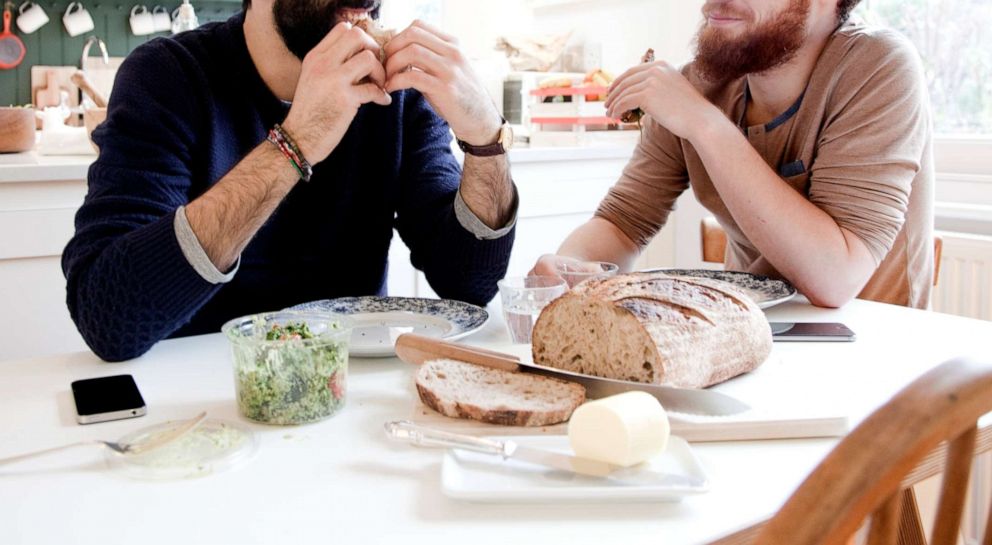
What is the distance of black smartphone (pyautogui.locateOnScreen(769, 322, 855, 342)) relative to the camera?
1.11 m

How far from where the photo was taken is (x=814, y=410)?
0.84 m

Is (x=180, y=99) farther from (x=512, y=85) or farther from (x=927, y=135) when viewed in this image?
(x=512, y=85)

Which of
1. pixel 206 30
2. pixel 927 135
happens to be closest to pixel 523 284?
pixel 206 30

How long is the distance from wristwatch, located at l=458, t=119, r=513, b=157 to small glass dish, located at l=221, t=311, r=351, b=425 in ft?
1.95

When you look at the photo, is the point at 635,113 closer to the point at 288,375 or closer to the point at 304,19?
the point at 304,19

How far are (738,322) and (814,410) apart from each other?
143 millimetres

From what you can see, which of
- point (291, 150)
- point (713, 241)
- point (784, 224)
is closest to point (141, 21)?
point (713, 241)

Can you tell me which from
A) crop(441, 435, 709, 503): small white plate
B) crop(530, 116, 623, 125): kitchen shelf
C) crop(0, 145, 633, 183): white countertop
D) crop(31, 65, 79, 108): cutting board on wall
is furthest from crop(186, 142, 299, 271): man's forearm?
crop(31, 65, 79, 108): cutting board on wall

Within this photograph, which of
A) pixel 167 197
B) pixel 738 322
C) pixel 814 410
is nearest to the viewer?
pixel 814 410

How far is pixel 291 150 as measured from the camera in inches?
47.2

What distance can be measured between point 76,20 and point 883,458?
166 inches

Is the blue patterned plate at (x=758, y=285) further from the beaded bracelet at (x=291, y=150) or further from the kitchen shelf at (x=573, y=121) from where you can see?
the kitchen shelf at (x=573, y=121)

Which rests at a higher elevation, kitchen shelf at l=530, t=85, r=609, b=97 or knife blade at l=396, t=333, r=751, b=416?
kitchen shelf at l=530, t=85, r=609, b=97

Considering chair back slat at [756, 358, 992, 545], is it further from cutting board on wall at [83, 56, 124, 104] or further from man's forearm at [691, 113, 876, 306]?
cutting board on wall at [83, 56, 124, 104]
